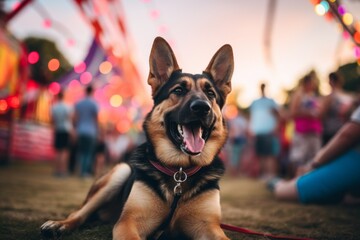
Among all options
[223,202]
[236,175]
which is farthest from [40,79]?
[223,202]

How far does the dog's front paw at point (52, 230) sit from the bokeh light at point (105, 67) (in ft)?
32.8

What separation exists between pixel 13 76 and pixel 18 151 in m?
2.81

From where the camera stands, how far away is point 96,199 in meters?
2.63

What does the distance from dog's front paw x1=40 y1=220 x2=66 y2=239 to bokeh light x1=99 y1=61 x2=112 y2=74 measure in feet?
32.8

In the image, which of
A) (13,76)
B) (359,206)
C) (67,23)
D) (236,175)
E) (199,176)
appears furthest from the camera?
(67,23)

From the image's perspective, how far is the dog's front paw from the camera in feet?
7.02

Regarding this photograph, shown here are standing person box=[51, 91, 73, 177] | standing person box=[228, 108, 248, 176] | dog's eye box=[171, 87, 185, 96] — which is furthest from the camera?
standing person box=[228, 108, 248, 176]

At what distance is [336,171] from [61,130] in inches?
254

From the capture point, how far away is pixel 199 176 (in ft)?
7.91

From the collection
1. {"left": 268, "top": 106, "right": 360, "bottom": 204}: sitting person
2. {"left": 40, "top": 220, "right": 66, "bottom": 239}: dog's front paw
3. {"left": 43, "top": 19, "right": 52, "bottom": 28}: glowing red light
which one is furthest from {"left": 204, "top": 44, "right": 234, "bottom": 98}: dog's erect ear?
{"left": 43, "top": 19, "right": 52, "bottom": 28}: glowing red light

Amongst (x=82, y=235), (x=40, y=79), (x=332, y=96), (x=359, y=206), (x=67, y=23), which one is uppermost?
(x=67, y=23)

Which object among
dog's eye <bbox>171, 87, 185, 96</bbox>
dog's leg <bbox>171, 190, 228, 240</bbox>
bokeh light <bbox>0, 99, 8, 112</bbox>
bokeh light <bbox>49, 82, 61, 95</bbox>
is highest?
bokeh light <bbox>49, 82, 61, 95</bbox>

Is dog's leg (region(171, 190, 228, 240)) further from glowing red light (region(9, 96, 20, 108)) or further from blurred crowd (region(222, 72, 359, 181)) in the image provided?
glowing red light (region(9, 96, 20, 108))

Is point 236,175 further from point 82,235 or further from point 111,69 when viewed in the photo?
point 82,235
